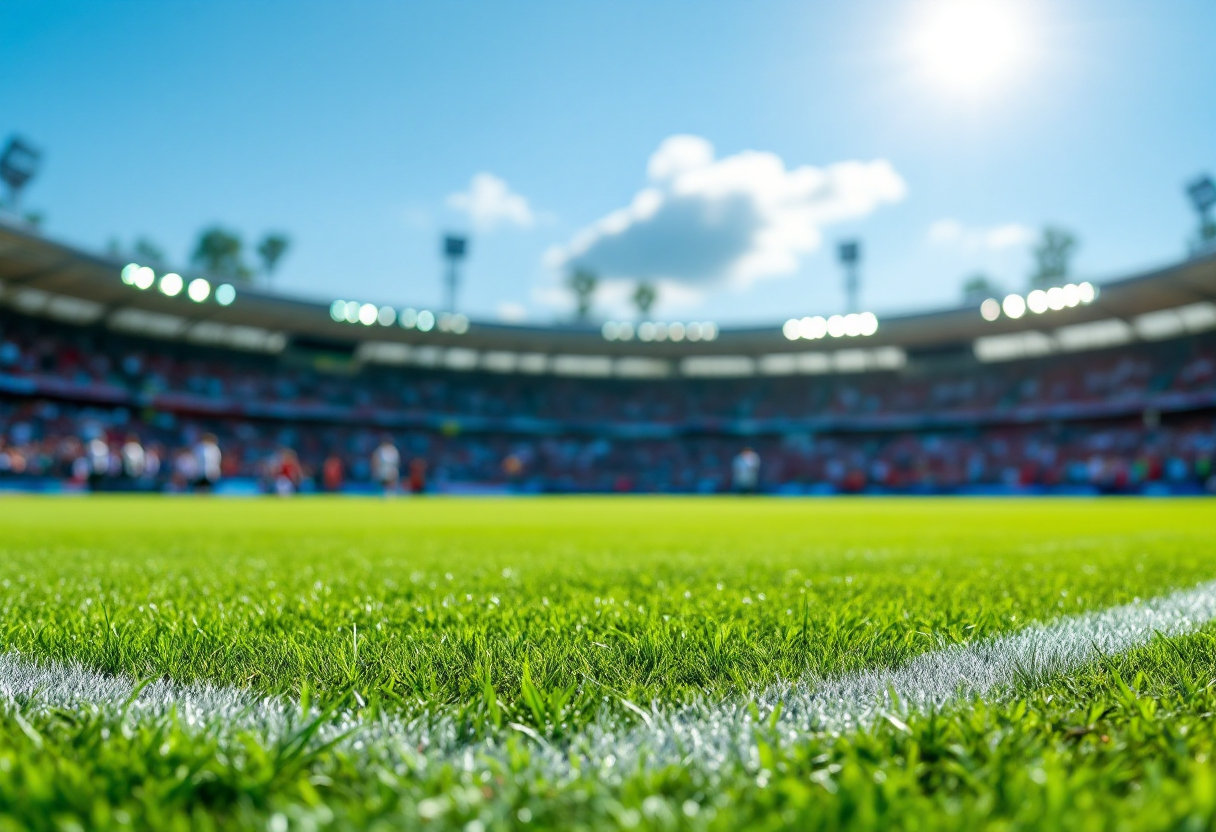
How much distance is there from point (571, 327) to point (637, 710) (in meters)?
39.2

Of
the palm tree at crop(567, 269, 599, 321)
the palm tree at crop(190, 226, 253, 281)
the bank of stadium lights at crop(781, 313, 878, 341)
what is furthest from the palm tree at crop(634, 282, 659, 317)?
the palm tree at crop(190, 226, 253, 281)

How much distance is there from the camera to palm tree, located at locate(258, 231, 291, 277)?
49.1 m

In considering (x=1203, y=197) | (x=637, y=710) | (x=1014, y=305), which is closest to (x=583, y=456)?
(x=1014, y=305)

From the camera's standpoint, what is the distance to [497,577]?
3738 mm

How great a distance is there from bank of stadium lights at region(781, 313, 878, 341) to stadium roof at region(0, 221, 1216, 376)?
68 centimetres

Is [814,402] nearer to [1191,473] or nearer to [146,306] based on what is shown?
[1191,473]

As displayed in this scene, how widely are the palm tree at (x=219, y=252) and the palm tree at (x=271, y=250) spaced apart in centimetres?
134

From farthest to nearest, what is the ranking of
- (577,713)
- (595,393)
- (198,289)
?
(595,393)
(198,289)
(577,713)

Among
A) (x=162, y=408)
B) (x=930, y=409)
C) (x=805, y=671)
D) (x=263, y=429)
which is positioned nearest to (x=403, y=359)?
(x=263, y=429)

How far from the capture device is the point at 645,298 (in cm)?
5522

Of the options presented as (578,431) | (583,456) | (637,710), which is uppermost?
(578,431)

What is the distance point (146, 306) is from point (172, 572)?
36.8 metres

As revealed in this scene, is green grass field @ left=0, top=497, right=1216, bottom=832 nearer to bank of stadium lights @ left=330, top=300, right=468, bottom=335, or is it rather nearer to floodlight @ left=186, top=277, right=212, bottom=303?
floodlight @ left=186, top=277, right=212, bottom=303

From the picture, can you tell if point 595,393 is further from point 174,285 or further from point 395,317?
point 174,285
